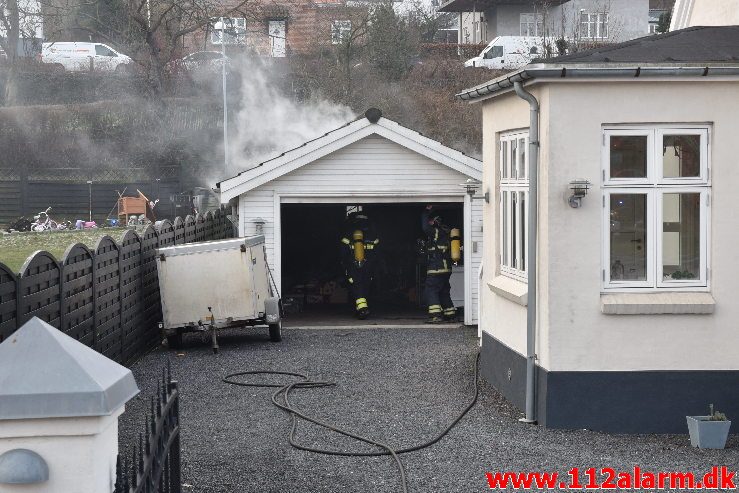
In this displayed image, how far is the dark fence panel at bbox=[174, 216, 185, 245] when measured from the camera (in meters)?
19.8

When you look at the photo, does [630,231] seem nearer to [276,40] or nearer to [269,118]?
[269,118]

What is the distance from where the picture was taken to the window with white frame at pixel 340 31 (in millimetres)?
50134

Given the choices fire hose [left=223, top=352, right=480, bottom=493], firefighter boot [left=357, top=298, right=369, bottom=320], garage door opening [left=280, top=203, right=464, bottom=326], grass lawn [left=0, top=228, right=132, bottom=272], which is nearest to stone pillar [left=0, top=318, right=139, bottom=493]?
fire hose [left=223, top=352, right=480, bottom=493]

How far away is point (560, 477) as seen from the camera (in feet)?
29.4

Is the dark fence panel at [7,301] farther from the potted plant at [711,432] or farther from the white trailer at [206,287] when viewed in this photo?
the white trailer at [206,287]

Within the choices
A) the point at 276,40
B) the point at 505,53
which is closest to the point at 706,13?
the point at 505,53

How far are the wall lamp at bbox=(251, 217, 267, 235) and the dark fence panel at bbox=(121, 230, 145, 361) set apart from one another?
12.1 ft

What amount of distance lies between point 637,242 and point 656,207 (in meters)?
0.36

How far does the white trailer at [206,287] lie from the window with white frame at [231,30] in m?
31.4

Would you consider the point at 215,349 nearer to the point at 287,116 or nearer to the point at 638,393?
the point at 638,393

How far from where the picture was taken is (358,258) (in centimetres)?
2217

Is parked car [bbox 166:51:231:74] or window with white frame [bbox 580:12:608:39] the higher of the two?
window with white frame [bbox 580:12:608:39]

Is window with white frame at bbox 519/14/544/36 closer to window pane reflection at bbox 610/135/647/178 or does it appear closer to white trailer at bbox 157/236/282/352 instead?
white trailer at bbox 157/236/282/352

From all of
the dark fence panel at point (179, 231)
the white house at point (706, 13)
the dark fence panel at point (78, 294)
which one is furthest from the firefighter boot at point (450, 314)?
the dark fence panel at point (78, 294)
